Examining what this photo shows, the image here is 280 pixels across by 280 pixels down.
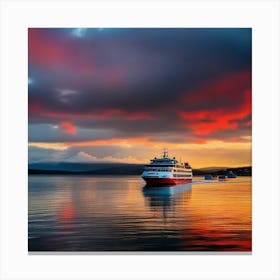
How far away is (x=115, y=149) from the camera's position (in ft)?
31.8

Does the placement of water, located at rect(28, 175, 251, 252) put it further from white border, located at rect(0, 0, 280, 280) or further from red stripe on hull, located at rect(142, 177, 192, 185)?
red stripe on hull, located at rect(142, 177, 192, 185)

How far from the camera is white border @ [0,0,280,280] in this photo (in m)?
8.21

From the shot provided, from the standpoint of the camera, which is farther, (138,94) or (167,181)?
(167,181)

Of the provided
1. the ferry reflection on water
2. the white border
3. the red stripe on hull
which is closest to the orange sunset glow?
the white border

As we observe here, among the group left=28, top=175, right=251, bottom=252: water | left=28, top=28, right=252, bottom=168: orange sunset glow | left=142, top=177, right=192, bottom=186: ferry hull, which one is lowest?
left=28, top=175, right=251, bottom=252: water

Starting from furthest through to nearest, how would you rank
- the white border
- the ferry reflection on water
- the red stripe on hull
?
the red stripe on hull < the ferry reflection on water < the white border

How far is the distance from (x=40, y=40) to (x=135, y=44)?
174 cm

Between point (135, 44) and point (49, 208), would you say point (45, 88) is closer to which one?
point (135, 44)
